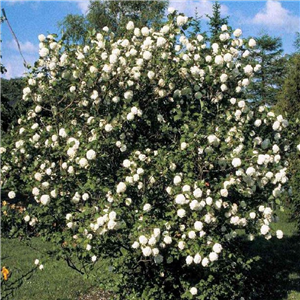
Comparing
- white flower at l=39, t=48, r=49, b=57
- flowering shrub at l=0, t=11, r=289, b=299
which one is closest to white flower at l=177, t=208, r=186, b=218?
flowering shrub at l=0, t=11, r=289, b=299

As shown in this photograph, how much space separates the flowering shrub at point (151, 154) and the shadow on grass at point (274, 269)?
1.00 meters

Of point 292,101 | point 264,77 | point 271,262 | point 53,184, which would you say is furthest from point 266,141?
point 264,77

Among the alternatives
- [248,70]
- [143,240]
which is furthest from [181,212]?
A: [248,70]

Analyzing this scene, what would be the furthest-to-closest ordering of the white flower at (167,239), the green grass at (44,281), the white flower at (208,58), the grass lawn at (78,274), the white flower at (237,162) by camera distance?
1. the grass lawn at (78,274)
2. the green grass at (44,281)
3. the white flower at (208,58)
4. the white flower at (237,162)
5. the white flower at (167,239)

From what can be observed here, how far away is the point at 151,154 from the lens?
158 inches

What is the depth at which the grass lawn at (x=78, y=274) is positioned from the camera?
544 cm

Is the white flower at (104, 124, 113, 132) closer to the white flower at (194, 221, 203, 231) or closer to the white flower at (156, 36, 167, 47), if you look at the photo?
the white flower at (156, 36, 167, 47)

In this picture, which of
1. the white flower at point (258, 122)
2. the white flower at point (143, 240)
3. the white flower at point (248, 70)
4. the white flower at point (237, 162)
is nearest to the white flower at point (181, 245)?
the white flower at point (143, 240)

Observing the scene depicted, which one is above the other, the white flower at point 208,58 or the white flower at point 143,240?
the white flower at point 208,58

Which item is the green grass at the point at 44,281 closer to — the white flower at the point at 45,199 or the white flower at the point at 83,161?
the white flower at the point at 45,199

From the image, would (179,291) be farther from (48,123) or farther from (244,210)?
(48,123)

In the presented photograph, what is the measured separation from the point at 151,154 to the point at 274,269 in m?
3.71

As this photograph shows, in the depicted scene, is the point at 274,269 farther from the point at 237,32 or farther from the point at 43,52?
the point at 43,52

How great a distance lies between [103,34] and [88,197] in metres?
1.45
